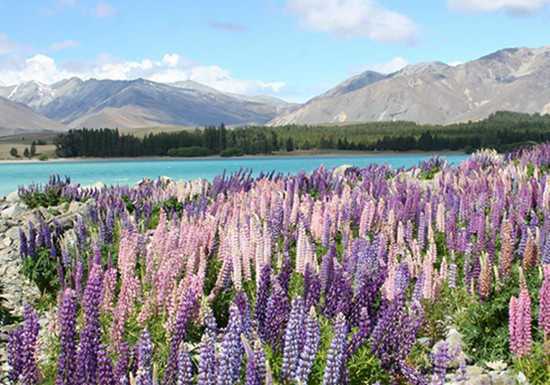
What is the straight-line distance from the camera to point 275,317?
6488 mm

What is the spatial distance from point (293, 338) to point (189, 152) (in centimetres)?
15700

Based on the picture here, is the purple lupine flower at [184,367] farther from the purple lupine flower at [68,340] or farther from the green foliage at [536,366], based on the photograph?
the green foliage at [536,366]

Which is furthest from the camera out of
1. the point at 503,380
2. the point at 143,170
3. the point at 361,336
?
the point at 143,170

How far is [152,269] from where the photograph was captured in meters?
9.37

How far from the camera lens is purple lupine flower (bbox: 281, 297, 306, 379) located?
5324mm

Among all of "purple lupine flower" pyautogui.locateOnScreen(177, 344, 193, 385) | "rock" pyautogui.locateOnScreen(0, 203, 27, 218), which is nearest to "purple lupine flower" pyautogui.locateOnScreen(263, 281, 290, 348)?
"purple lupine flower" pyautogui.locateOnScreen(177, 344, 193, 385)

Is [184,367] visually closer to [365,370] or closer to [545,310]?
[365,370]

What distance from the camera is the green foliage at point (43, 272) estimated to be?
36.7ft

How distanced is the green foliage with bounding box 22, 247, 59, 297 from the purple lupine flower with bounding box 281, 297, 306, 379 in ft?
21.4

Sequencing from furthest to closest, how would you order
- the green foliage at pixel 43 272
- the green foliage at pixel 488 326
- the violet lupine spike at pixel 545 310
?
the green foliage at pixel 43 272
the green foliage at pixel 488 326
the violet lupine spike at pixel 545 310

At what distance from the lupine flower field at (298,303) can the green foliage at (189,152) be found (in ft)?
485

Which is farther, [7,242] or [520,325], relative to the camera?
[7,242]

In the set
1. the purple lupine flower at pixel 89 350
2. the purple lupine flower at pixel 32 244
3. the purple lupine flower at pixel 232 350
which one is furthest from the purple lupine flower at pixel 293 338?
the purple lupine flower at pixel 32 244

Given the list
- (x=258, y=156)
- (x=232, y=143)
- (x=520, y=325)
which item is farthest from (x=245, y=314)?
(x=232, y=143)
